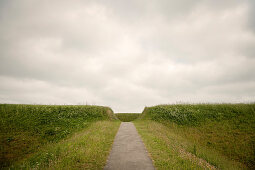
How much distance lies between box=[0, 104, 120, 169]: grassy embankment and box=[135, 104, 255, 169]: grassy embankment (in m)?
4.22

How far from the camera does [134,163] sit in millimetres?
Result: 7773

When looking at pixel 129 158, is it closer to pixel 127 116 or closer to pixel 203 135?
pixel 203 135

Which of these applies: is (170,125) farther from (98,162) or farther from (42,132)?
(42,132)

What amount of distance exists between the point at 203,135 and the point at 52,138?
20666 mm

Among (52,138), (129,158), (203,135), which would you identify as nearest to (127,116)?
(203,135)

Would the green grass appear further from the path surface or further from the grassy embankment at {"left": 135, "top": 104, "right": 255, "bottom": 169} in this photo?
the path surface

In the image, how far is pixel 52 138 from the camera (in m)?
17.1

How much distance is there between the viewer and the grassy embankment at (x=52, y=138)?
8.40 m

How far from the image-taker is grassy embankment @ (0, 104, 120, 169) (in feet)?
27.6

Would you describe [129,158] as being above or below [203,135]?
above

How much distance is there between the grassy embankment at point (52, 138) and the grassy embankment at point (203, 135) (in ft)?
13.8

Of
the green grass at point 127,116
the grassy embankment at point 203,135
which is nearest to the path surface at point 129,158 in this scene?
→ the grassy embankment at point 203,135

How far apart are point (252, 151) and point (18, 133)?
28906mm

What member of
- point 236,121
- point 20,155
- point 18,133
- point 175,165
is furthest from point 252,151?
point 18,133
